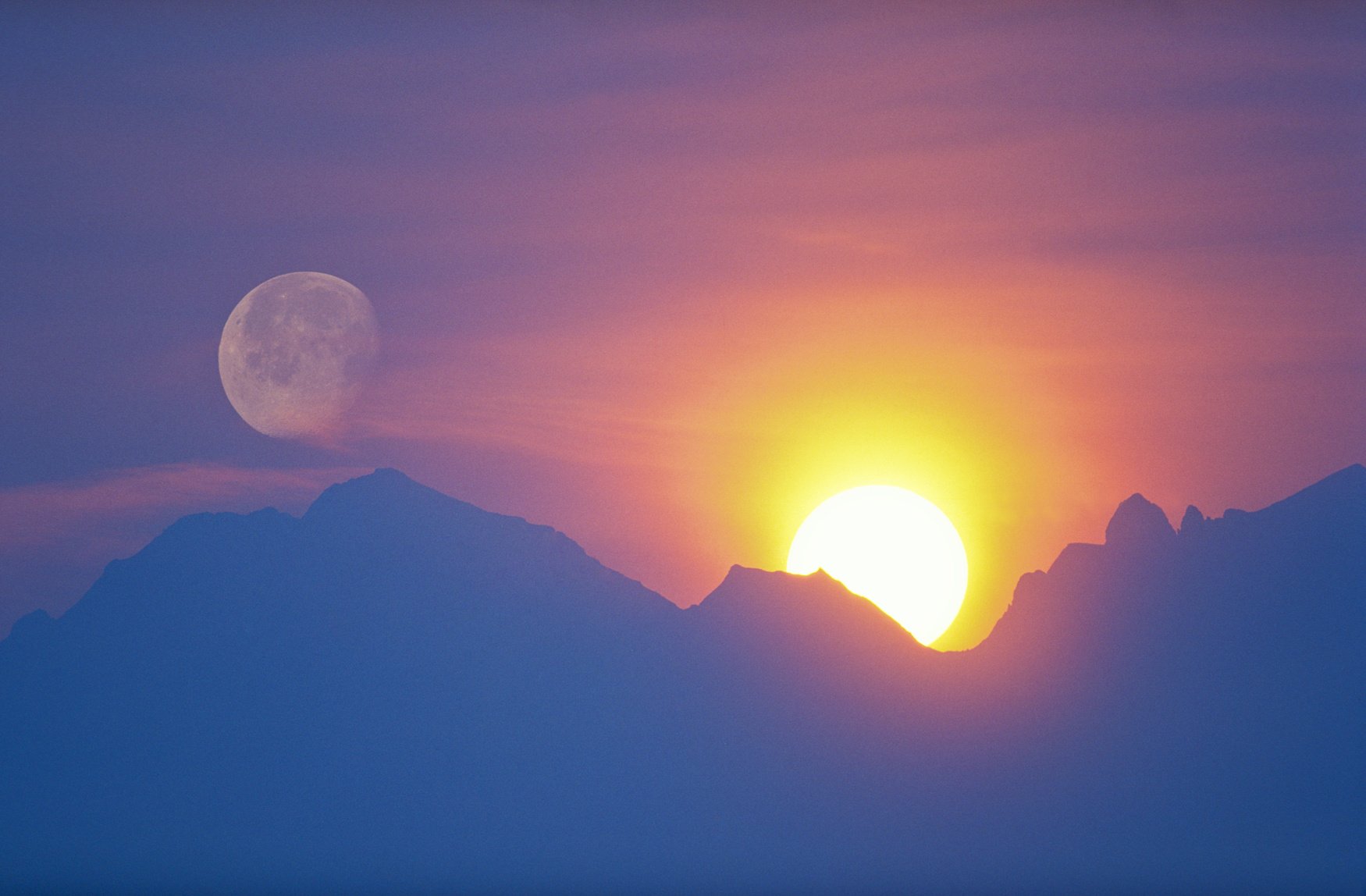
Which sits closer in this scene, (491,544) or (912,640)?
(912,640)

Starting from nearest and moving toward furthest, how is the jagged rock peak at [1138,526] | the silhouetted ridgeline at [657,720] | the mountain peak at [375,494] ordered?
1. the silhouetted ridgeline at [657,720]
2. the jagged rock peak at [1138,526]
3. the mountain peak at [375,494]

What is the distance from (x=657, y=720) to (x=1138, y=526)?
59.8 meters

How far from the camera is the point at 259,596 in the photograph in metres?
148

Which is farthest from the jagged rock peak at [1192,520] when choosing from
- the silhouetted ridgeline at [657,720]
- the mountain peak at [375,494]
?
the mountain peak at [375,494]

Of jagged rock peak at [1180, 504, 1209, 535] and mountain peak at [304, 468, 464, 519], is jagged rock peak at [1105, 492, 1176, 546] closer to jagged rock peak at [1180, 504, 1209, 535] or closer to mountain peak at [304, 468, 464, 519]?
jagged rock peak at [1180, 504, 1209, 535]

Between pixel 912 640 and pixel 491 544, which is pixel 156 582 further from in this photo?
pixel 912 640

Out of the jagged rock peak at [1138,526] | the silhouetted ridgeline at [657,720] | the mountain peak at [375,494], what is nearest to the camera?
the silhouetted ridgeline at [657,720]

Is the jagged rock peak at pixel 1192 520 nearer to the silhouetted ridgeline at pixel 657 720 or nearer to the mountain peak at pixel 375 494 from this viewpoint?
the silhouetted ridgeline at pixel 657 720

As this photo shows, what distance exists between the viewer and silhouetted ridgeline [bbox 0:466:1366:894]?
113938mm

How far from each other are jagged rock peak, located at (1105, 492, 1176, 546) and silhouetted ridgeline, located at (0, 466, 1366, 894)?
0.41 metres

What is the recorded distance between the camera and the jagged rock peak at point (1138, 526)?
146375 mm

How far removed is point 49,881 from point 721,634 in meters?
69.9

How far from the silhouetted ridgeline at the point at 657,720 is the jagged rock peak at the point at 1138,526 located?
41 cm

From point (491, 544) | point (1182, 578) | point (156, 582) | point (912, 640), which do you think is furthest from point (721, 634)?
point (156, 582)
